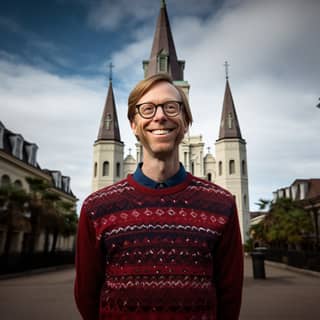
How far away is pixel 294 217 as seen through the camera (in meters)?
27.7

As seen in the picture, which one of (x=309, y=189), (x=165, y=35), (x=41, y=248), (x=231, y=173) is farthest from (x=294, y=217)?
(x=165, y=35)

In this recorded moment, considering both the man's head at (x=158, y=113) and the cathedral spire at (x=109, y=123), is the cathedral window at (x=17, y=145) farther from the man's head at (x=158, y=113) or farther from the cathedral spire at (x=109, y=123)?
the man's head at (x=158, y=113)

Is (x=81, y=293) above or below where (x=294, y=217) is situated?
below

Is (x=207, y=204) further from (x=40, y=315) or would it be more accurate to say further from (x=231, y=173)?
(x=231, y=173)

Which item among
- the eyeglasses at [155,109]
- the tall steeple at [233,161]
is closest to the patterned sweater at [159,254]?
the eyeglasses at [155,109]

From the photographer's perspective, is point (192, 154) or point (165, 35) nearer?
point (192, 154)

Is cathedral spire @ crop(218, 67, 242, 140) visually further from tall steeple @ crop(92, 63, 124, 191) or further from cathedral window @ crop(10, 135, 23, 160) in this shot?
cathedral window @ crop(10, 135, 23, 160)

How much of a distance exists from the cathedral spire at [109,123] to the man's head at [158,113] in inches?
1981

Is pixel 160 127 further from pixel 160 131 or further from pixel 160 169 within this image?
pixel 160 169

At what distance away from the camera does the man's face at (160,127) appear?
2059mm

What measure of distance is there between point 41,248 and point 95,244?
3945cm

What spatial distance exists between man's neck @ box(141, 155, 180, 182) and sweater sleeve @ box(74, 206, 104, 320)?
18.1 inches

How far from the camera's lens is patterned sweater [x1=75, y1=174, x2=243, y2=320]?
1.82 m

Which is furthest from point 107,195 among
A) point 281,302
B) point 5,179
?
point 5,179
